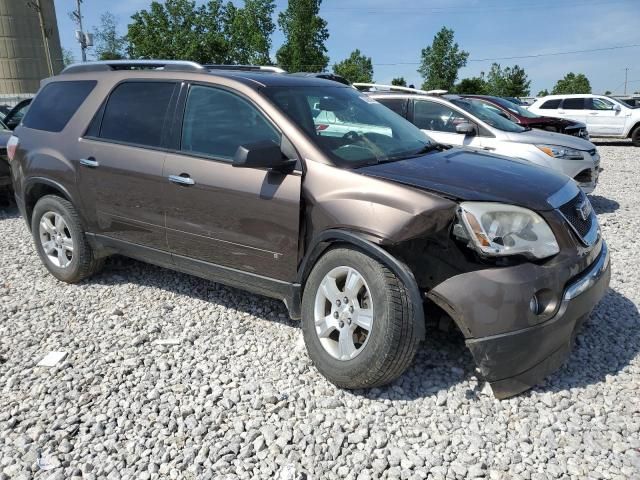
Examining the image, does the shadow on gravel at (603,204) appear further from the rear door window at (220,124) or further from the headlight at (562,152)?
the rear door window at (220,124)

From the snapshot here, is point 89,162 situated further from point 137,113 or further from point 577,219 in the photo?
point 577,219

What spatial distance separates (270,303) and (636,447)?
264cm

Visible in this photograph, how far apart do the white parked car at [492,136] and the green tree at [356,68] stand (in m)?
44.5

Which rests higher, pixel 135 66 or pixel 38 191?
pixel 135 66

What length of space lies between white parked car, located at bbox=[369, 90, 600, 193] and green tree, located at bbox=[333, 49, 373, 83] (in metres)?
44.5

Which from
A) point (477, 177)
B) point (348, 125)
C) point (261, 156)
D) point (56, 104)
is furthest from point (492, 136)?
point (56, 104)

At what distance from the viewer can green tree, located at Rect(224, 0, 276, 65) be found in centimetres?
4322

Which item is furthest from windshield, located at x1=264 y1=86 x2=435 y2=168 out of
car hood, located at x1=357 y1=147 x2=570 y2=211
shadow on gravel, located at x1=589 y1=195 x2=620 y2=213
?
shadow on gravel, located at x1=589 y1=195 x2=620 y2=213

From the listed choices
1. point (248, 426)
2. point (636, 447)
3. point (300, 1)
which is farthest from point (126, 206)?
point (300, 1)

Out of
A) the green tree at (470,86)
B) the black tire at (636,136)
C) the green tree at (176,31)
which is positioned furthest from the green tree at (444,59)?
the black tire at (636,136)

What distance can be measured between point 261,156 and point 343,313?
1030 millimetres

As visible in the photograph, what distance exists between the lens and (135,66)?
4.36 meters

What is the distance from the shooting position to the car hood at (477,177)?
9.49 feet

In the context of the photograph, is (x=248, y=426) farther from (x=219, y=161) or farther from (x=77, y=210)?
Answer: (x=77, y=210)
